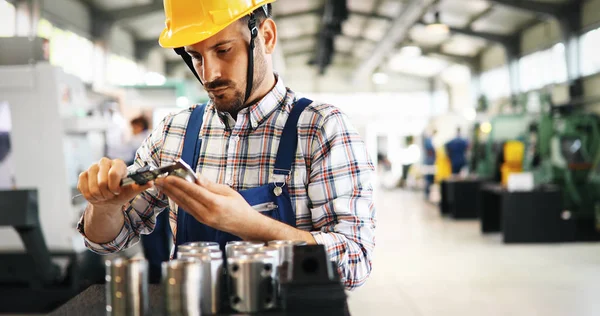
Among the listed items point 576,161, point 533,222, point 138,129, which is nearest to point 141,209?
point 138,129

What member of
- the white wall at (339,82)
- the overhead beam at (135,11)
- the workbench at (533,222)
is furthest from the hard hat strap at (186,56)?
the white wall at (339,82)

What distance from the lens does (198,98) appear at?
802 cm

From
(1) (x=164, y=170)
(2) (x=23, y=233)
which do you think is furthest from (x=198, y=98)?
(1) (x=164, y=170)

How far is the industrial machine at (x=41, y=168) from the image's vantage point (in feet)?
13.0

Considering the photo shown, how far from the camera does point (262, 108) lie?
59.4 inches

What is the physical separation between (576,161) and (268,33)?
8.02 meters

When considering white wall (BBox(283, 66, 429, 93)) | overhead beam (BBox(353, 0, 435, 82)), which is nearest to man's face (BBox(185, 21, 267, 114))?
overhead beam (BBox(353, 0, 435, 82))

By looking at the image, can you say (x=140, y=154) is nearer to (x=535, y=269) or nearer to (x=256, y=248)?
(x=256, y=248)

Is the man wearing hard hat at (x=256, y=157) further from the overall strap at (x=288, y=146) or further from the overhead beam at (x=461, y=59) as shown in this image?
the overhead beam at (x=461, y=59)

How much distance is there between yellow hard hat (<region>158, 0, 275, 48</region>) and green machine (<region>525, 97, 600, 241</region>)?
7684mm

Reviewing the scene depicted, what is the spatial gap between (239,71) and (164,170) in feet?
1.32

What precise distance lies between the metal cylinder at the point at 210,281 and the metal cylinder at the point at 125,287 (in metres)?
0.11

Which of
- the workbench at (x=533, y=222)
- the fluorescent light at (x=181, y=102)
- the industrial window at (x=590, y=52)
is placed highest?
the industrial window at (x=590, y=52)

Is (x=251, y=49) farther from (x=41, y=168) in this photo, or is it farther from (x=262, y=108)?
(x=41, y=168)
